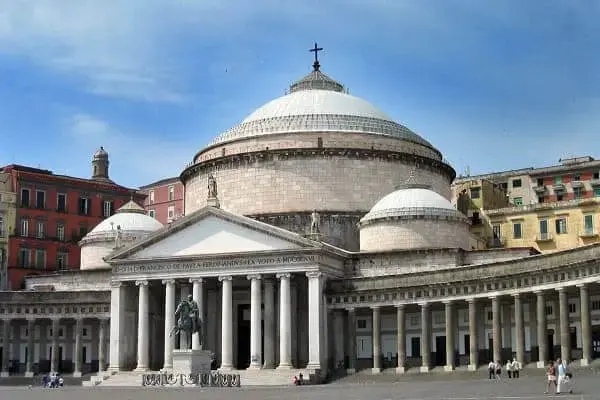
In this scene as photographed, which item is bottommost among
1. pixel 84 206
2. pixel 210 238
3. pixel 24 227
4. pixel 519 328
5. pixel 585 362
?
pixel 585 362

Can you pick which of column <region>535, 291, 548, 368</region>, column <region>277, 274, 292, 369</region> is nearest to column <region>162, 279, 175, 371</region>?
column <region>277, 274, 292, 369</region>

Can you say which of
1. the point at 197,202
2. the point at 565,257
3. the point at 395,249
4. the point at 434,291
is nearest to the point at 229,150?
the point at 197,202

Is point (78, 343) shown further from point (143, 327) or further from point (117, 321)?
point (143, 327)

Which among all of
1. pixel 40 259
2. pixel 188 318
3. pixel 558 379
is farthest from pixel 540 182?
pixel 558 379

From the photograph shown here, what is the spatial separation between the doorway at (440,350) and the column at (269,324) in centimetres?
1133

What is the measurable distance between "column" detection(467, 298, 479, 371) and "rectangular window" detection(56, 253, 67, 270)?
53528 millimetres

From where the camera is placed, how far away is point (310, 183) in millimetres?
86625

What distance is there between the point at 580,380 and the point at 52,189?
7155cm

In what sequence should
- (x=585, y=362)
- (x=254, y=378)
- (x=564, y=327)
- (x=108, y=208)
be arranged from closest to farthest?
(x=585, y=362) < (x=564, y=327) < (x=254, y=378) < (x=108, y=208)

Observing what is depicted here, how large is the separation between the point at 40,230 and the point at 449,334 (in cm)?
5255

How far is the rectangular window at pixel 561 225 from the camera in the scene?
311 feet

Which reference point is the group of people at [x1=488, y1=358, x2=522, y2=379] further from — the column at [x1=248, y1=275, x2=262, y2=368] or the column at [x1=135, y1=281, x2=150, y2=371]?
the column at [x1=135, y1=281, x2=150, y2=371]

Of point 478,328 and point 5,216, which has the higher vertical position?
point 5,216

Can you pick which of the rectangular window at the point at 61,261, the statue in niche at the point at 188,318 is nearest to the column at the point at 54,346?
the rectangular window at the point at 61,261
